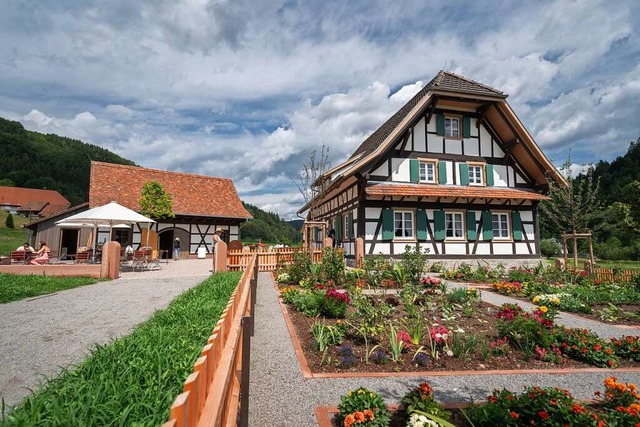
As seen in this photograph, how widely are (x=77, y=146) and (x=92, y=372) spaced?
121483 millimetres

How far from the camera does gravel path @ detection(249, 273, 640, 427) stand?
317 centimetres

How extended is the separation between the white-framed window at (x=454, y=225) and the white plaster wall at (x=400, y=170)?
273 cm

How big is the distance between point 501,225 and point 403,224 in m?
5.42

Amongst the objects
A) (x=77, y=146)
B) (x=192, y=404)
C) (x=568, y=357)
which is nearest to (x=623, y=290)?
(x=568, y=357)

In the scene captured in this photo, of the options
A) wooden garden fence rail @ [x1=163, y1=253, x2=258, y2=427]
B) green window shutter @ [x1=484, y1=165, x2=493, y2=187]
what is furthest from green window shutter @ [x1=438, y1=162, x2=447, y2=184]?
wooden garden fence rail @ [x1=163, y1=253, x2=258, y2=427]

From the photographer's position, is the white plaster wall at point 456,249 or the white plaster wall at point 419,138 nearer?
the white plaster wall at point 456,249

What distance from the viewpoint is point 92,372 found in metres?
3.33

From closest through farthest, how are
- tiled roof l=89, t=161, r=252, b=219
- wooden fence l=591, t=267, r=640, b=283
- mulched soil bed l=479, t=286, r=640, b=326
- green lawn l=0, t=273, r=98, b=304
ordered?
mulched soil bed l=479, t=286, r=640, b=326 → green lawn l=0, t=273, r=98, b=304 → wooden fence l=591, t=267, r=640, b=283 → tiled roof l=89, t=161, r=252, b=219

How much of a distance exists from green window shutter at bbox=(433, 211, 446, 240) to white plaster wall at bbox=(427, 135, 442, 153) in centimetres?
310

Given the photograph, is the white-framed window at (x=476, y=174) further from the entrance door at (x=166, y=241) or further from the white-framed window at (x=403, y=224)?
the entrance door at (x=166, y=241)

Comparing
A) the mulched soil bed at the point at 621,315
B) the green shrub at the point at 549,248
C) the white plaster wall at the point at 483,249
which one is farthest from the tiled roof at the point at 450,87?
the green shrub at the point at 549,248

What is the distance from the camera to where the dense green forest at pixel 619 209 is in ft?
107

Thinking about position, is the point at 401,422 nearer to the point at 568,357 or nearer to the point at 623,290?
the point at 568,357

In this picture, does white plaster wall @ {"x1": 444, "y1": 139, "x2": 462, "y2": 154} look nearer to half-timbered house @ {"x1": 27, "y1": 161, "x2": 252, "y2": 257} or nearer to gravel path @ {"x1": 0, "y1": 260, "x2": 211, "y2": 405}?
gravel path @ {"x1": 0, "y1": 260, "x2": 211, "y2": 405}
